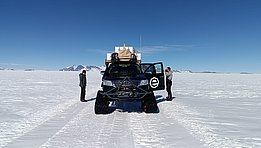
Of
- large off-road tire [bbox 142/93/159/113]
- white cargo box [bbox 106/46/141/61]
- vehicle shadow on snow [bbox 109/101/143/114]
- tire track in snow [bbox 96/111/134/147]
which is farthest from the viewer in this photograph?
white cargo box [bbox 106/46/141/61]

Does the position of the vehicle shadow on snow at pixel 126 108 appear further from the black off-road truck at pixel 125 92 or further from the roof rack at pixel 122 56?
the roof rack at pixel 122 56

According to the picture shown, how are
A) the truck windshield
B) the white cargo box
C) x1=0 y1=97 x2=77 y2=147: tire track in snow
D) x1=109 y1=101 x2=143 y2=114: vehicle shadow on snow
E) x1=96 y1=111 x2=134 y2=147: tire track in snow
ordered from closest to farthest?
1. x1=96 y1=111 x2=134 y2=147: tire track in snow
2. x1=0 y1=97 x2=77 y2=147: tire track in snow
3. x1=109 y1=101 x2=143 y2=114: vehicle shadow on snow
4. the truck windshield
5. the white cargo box

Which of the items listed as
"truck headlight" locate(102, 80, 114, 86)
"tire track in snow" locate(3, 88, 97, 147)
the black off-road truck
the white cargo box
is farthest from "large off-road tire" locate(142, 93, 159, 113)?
the white cargo box

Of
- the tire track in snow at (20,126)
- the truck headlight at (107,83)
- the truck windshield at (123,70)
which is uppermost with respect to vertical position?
the truck windshield at (123,70)

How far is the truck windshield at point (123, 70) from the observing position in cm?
882

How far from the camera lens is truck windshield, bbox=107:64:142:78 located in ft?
28.9

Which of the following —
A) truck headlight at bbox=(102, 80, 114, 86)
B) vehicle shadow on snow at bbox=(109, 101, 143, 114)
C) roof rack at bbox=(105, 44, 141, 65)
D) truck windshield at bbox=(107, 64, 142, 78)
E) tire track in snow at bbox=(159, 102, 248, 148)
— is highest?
roof rack at bbox=(105, 44, 141, 65)

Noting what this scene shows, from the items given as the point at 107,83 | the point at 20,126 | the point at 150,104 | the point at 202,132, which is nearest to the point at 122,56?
the point at 107,83

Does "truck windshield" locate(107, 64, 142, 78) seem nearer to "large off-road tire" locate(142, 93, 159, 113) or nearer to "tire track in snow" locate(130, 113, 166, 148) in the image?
"large off-road tire" locate(142, 93, 159, 113)

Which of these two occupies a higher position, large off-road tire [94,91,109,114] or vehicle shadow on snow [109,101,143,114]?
large off-road tire [94,91,109,114]

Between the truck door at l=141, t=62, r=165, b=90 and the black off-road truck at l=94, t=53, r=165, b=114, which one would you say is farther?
the truck door at l=141, t=62, r=165, b=90

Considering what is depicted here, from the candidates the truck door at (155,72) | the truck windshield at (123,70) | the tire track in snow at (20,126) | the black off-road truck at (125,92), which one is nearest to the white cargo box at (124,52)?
the truck door at (155,72)

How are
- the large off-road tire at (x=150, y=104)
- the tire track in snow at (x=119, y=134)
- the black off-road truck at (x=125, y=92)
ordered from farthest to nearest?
the large off-road tire at (x=150, y=104)
the black off-road truck at (x=125, y=92)
the tire track in snow at (x=119, y=134)

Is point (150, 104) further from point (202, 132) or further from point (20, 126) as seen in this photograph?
point (20, 126)
